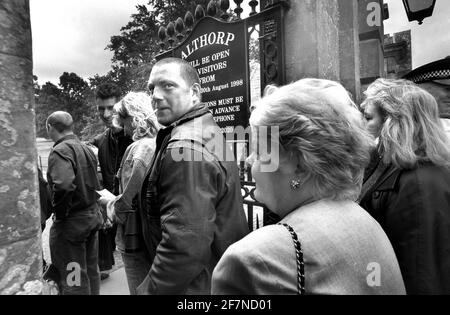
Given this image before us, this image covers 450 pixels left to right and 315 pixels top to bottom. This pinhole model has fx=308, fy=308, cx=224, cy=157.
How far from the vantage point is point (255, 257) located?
0.88m

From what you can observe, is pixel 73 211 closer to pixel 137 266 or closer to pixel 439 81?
pixel 137 266

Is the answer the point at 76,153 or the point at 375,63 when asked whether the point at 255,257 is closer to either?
the point at 76,153

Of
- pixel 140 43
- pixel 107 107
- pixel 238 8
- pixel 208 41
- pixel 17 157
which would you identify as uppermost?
pixel 140 43

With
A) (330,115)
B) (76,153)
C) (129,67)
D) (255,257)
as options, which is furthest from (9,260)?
(129,67)

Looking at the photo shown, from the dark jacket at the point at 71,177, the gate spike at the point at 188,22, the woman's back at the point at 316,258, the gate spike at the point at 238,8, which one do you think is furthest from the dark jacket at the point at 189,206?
the gate spike at the point at 188,22

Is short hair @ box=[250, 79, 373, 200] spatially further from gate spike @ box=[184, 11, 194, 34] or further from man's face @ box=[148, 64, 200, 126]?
gate spike @ box=[184, 11, 194, 34]

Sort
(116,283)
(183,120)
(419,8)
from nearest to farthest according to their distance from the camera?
(183,120)
(419,8)
(116,283)

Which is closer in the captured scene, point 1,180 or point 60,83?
point 1,180

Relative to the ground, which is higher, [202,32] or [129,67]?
[129,67]

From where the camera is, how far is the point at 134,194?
7.31 feet

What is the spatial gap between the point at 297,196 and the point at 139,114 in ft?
6.94

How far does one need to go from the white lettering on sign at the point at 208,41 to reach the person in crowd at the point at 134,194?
1.08m

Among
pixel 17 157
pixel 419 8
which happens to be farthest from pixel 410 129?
pixel 419 8

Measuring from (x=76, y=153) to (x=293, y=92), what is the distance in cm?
301
